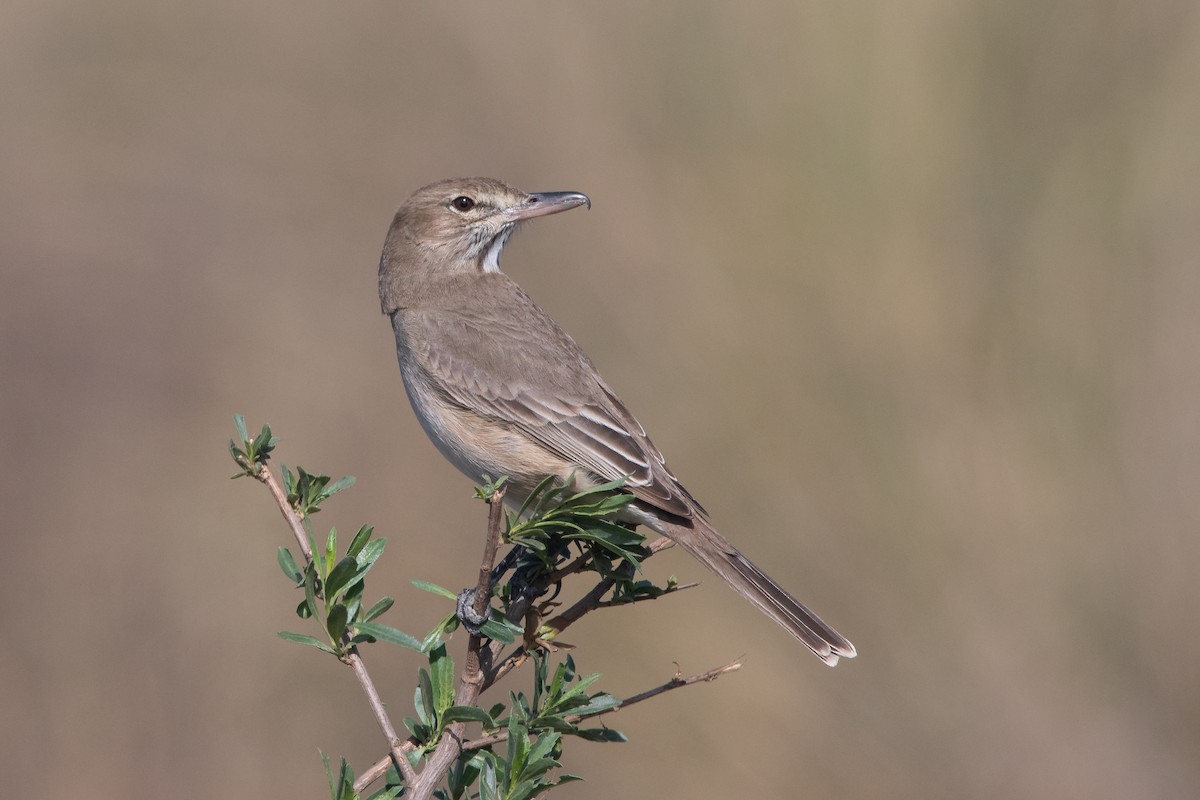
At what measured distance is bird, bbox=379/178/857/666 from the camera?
421 cm

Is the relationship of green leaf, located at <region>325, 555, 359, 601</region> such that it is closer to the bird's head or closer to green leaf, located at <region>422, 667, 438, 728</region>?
green leaf, located at <region>422, 667, 438, 728</region>

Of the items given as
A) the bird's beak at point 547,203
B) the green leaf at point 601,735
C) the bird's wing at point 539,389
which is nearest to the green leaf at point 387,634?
the green leaf at point 601,735

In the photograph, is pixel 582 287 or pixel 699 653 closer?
pixel 699 653

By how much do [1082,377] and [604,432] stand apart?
254 centimetres

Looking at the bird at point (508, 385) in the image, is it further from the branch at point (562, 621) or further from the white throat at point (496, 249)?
the branch at point (562, 621)

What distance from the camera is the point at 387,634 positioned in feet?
8.11

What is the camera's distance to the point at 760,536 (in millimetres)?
5832

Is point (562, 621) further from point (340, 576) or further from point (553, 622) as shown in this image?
Answer: point (340, 576)

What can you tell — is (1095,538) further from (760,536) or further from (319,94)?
(319,94)

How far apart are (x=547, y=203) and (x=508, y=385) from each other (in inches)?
37.2

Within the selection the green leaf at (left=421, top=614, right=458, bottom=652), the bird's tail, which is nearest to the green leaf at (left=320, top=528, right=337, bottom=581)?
the green leaf at (left=421, top=614, right=458, bottom=652)

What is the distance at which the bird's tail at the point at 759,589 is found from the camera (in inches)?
162

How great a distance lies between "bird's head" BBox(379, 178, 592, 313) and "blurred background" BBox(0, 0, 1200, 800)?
59 centimetres

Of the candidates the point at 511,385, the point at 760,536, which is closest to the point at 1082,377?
the point at 760,536
